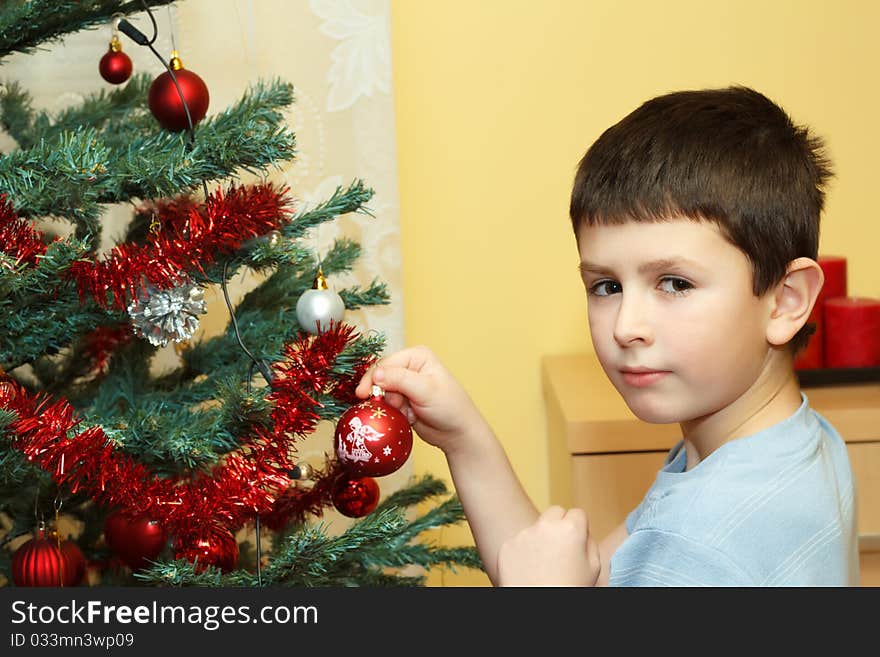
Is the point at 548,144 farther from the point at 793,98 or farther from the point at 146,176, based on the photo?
the point at 146,176

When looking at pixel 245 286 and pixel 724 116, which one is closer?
pixel 724 116

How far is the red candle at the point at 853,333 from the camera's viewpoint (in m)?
1.43

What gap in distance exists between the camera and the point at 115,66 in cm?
105

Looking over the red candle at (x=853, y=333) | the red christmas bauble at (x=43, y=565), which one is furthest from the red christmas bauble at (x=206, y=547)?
the red candle at (x=853, y=333)

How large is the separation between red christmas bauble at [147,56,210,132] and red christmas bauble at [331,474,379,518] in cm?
36

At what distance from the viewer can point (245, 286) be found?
4.76 ft

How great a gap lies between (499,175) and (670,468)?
2.70ft

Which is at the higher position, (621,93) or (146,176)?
(621,93)

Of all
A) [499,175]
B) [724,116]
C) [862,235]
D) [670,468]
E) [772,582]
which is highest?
[499,175]

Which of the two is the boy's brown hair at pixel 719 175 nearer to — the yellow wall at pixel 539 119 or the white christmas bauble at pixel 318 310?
the white christmas bauble at pixel 318 310

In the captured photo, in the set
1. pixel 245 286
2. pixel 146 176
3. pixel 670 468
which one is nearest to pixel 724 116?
pixel 670 468

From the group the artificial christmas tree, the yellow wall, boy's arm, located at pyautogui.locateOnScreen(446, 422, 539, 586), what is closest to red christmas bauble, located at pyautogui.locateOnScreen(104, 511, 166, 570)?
the artificial christmas tree

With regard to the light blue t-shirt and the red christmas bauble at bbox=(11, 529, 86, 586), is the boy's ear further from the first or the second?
the red christmas bauble at bbox=(11, 529, 86, 586)

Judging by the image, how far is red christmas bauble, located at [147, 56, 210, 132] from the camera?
0.92 metres
